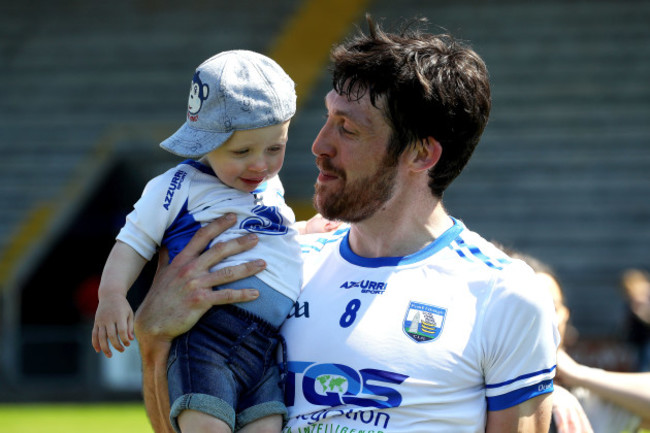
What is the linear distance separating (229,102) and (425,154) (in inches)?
21.8

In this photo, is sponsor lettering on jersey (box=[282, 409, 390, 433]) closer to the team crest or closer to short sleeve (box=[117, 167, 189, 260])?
the team crest

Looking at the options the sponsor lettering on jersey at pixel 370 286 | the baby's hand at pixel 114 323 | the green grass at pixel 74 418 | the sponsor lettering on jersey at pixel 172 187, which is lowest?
the green grass at pixel 74 418

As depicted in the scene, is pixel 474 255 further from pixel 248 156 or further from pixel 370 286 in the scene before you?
pixel 248 156

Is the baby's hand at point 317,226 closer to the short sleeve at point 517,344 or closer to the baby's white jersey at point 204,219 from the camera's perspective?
the baby's white jersey at point 204,219

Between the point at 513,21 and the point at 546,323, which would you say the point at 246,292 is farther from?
the point at 513,21

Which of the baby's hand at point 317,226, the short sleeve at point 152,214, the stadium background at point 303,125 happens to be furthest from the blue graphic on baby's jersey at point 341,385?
the stadium background at point 303,125

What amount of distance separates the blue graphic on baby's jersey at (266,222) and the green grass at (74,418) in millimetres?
6711

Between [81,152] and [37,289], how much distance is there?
308 cm

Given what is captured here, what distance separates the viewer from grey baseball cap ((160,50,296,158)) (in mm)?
2596

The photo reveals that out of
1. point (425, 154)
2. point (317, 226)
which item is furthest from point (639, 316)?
point (425, 154)

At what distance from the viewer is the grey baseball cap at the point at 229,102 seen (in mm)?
2596

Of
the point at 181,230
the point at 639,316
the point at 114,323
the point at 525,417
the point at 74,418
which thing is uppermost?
the point at 181,230

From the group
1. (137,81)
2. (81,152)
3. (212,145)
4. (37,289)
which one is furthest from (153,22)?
(212,145)

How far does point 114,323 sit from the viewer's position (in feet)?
8.30
